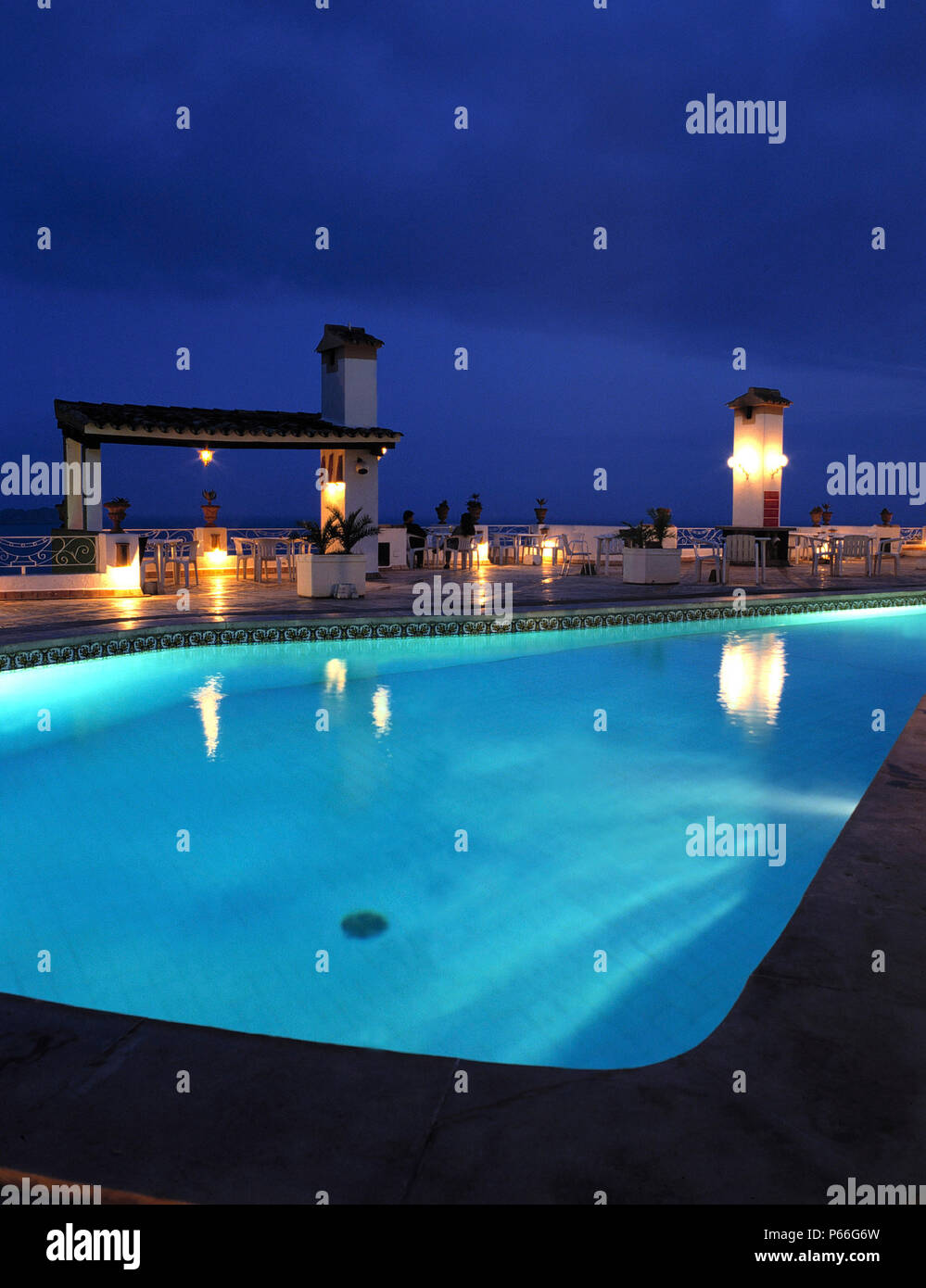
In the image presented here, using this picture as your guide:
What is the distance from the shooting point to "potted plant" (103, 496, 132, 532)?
12430 millimetres

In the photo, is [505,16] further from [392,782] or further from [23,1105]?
[23,1105]

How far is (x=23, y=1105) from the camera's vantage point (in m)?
1.39

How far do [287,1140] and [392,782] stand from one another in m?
3.52

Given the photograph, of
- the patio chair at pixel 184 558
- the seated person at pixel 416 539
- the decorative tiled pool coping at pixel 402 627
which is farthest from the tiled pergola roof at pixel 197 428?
the decorative tiled pool coping at pixel 402 627

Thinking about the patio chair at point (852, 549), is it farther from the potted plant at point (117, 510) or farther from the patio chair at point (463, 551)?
the potted plant at point (117, 510)

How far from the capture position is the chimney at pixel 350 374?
14203 millimetres

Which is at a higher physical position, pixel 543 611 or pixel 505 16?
pixel 505 16

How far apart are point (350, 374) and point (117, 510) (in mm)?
4569

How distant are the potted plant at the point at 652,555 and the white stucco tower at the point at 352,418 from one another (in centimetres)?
435

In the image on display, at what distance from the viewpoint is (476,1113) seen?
1.40 metres

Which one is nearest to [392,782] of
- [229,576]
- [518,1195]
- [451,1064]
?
[451,1064]

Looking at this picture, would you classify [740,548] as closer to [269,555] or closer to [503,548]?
[503,548]
